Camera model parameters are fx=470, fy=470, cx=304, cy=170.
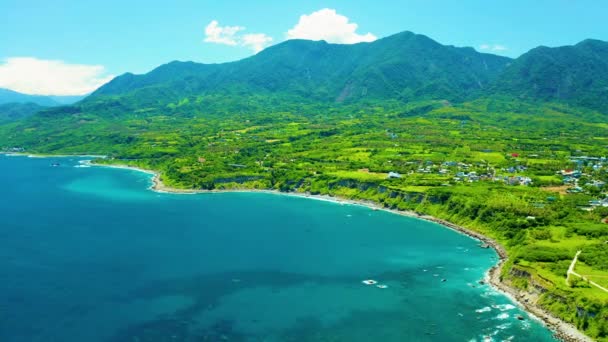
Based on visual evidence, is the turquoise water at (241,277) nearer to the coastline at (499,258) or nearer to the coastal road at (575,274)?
the coastline at (499,258)

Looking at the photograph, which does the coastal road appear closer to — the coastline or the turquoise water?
the coastline

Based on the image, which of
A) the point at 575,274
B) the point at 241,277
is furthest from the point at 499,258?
the point at 241,277

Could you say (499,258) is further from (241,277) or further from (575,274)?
(241,277)

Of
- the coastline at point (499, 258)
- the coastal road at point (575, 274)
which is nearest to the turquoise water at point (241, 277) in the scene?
the coastline at point (499, 258)

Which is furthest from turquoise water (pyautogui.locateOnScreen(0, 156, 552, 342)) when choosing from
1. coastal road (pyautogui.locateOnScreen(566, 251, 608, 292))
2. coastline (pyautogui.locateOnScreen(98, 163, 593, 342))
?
coastal road (pyautogui.locateOnScreen(566, 251, 608, 292))

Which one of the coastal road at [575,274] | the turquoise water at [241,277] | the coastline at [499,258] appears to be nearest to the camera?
the coastline at [499,258]

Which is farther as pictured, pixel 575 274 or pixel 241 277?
pixel 241 277

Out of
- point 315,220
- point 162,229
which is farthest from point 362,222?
point 162,229

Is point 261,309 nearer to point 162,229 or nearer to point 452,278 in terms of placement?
point 452,278
